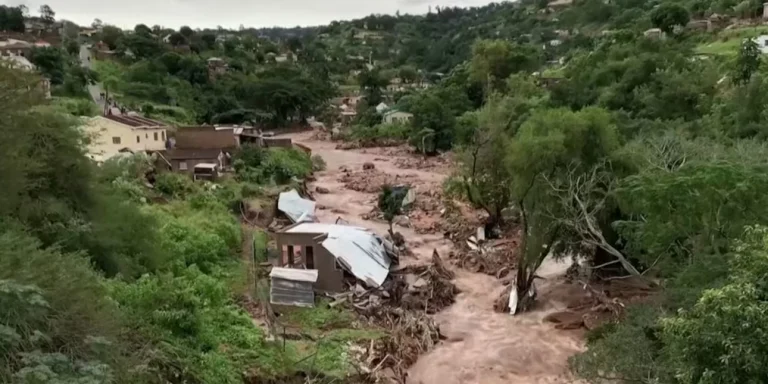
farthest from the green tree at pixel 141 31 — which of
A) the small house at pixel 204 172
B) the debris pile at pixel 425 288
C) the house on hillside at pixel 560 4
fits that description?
the house on hillside at pixel 560 4

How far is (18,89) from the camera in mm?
15648

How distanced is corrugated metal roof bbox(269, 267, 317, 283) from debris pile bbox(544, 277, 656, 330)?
7120mm

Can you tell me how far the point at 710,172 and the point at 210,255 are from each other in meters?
15.2

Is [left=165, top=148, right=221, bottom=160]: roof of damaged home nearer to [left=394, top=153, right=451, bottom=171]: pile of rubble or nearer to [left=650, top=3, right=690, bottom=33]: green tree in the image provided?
A: [left=394, top=153, right=451, bottom=171]: pile of rubble

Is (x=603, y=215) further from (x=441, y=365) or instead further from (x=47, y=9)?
(x=47, y=9)

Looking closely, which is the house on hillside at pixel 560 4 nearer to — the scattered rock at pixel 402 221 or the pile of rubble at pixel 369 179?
the pile of rubble at pixel 369 179

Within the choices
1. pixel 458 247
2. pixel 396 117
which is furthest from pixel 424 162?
pixel 458 247

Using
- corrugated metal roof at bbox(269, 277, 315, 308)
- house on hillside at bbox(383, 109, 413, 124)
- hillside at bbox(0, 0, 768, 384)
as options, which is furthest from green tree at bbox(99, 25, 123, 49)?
corrugated metal roof at bbox(269, 277, 315, 308)

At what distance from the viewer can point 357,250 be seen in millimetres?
22344

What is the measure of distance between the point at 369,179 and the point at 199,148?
35.9 feet

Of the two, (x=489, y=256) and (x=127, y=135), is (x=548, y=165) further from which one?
(x=127, y=135)

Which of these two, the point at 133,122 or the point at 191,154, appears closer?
the point at 133,122

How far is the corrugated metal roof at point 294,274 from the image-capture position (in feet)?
64.2

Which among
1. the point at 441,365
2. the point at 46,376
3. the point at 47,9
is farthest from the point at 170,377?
the point at 47,9
